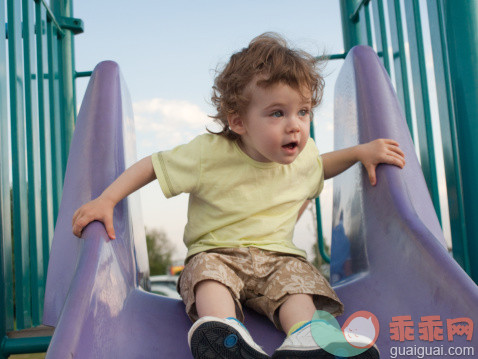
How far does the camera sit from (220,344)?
3.22 ft

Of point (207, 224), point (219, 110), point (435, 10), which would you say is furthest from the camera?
point (435, 10)

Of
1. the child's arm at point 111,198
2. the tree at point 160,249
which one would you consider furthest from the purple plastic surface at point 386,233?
the tree at point 160,249

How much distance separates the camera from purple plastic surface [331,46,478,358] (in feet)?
3.65

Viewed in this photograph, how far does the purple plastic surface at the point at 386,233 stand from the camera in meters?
1.11

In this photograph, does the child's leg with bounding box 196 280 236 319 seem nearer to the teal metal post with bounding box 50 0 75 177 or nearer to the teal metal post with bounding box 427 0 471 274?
the teal metal post with bounding box 427 0 471 274

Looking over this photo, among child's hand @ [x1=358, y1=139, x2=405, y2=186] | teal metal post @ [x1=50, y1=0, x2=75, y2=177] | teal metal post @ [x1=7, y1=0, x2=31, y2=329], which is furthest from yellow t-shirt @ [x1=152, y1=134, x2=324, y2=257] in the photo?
teal metal post @ [x1=50, y1=0, x2=75, y2=177]

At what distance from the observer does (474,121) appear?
1585 millimetres

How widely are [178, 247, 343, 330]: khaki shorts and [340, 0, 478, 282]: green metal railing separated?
56 centimetres

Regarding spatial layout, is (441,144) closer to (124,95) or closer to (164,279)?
(124,95)

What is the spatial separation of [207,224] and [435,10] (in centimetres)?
105

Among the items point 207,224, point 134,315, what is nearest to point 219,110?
point 207,224

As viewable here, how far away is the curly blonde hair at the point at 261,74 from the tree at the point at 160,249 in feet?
94.5

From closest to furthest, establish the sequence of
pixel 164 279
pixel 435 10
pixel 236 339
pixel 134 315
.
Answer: pixel 236 339, pixel 134 315, pixel 435 10, pixel 164 279

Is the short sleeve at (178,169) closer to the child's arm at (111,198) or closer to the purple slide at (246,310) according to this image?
the child's arm at (111,198)
